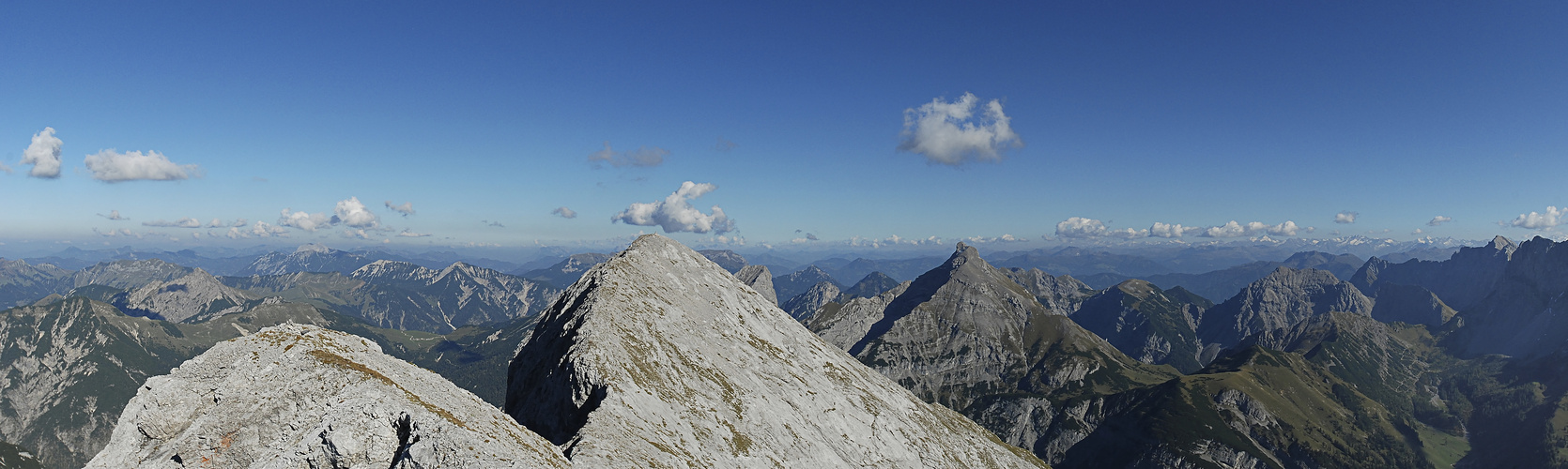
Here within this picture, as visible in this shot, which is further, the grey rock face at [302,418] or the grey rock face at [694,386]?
the grey rock face at [694,386]

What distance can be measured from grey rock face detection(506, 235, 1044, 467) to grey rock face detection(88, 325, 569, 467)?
815cm

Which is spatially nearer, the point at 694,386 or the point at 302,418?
the point at 302,418

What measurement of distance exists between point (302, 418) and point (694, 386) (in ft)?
126

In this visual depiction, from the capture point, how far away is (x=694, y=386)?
64.4 m

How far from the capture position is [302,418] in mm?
29359

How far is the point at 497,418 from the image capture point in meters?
32.2

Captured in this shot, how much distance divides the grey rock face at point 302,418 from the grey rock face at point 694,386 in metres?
8.15

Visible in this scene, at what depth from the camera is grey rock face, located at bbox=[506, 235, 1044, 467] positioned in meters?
50.1

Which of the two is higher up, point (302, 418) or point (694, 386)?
point (302, 418)

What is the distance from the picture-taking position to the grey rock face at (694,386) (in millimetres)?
50062

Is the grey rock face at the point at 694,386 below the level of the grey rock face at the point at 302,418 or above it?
below

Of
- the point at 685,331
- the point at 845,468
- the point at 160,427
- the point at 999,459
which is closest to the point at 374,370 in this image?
the point at 160,427

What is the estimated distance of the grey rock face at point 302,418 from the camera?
88.0 ft

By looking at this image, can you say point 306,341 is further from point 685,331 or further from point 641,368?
point 685,331
